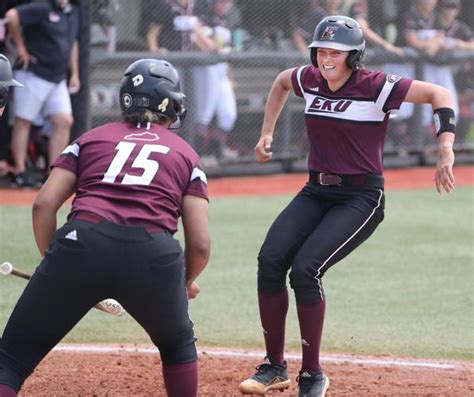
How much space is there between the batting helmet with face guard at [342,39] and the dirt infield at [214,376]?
1.70 m

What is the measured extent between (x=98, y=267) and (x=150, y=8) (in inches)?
368

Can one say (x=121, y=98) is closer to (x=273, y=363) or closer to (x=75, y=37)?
(x=273, y=363)

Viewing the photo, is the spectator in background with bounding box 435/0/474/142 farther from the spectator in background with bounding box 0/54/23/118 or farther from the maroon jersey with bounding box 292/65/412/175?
the spectator in background with bounding box 0/54/23/118

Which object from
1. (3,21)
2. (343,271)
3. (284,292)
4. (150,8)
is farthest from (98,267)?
(150,8)

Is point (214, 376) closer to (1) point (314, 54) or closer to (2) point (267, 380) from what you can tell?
(2) point (267, 380)

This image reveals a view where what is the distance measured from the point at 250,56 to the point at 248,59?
4cm

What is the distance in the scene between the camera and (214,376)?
20.0 feet

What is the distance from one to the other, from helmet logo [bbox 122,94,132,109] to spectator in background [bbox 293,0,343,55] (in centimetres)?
967

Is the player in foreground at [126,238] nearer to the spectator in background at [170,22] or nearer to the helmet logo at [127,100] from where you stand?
the helmet logo at [127,100]

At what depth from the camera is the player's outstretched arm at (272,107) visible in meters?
6.10

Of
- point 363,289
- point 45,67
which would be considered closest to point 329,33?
point 363,289

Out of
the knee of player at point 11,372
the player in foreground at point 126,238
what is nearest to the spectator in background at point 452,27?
the player in foreground at point 126,238

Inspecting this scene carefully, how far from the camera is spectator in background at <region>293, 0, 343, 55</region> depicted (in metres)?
14.0

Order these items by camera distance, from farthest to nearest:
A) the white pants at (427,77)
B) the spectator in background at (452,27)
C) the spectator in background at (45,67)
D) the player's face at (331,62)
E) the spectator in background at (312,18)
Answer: the spectator in background at (452,27) < the white pants at (427,77) < the spectator in background at (312,18) < the spectator in background at (45,67) < the player's face at (331,62)
